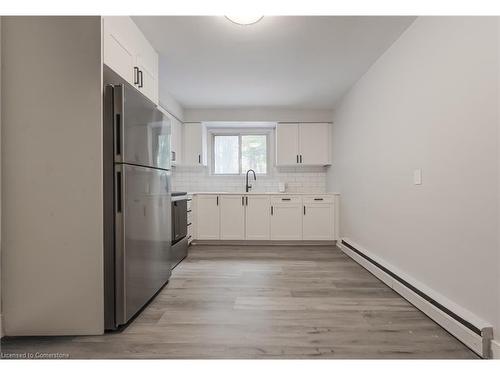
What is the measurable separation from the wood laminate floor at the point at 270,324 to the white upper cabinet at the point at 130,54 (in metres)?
1.74

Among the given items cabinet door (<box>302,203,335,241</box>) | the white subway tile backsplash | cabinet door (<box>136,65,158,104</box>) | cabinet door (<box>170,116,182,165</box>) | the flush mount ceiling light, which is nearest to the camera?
the flush mount ceiling light

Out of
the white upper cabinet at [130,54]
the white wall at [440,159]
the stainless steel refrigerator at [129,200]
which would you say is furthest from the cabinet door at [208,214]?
the white wall at [440,159]

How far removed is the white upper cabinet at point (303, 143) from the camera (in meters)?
4.78

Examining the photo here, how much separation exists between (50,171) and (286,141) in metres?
3.71

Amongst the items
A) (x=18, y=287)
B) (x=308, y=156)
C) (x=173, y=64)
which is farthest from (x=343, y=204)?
(x=18, y=287)

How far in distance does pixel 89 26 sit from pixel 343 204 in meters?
3.68

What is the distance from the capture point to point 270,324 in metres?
1.82

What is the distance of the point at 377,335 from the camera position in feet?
5.53

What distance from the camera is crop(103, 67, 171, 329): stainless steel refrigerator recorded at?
A: 171 centimetres

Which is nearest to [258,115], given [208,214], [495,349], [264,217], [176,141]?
[176,141]

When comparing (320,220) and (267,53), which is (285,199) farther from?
(267,53)

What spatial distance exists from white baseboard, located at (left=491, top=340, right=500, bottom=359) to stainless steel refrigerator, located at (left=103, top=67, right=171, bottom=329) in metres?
2.04

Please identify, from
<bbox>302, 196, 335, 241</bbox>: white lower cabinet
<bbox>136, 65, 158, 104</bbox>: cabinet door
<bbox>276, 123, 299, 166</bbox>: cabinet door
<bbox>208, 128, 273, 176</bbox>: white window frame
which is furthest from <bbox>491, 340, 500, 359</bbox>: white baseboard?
<bbox>208, 128, 273, 176</bbox>: white window frame

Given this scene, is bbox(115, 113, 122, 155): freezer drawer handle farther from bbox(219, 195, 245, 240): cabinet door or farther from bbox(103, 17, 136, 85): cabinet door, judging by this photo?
bbox(219, 195, 245, 240): cabinet door
